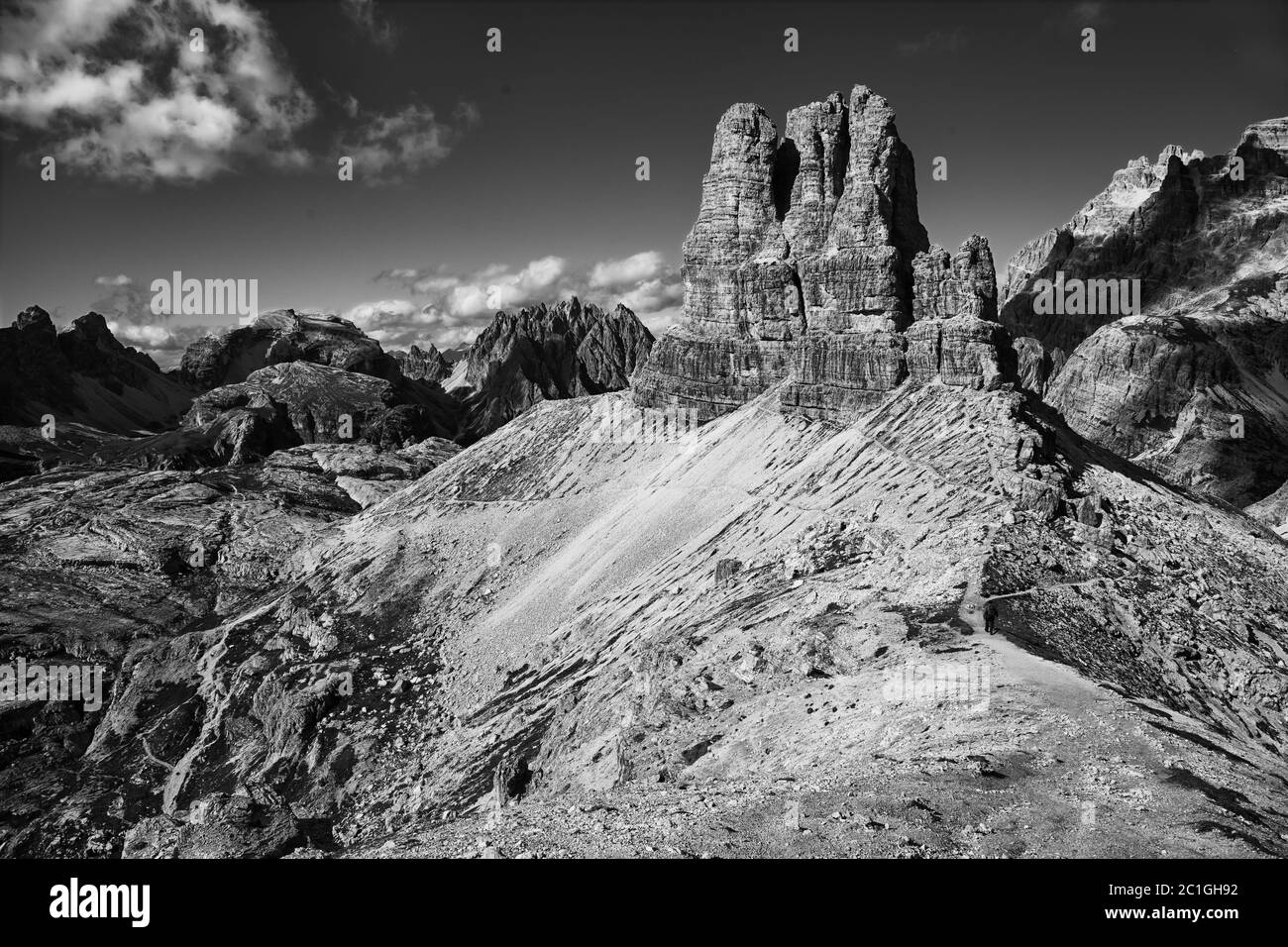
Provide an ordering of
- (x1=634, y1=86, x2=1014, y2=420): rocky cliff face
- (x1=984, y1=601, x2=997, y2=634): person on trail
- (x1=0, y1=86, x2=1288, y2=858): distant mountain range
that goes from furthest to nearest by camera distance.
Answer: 1. (x1=634, y1=86, x2=1014, y2=420): rocky cliff face
2. (x1=984, y1=601, x2=997, y2=634): person on trail
3. (x1=0, y1=86, x2=1288, y2=858): distant mountain range

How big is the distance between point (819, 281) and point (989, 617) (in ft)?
146

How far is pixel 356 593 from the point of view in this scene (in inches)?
2862

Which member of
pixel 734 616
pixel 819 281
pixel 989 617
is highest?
pixel 819 281

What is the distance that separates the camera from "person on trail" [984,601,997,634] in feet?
108

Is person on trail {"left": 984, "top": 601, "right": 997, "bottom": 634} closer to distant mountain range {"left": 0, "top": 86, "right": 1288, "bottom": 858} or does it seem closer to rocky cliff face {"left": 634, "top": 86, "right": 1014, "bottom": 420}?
distant mountain range {"left": 0, "top": 86, "right": 1288, "bottom": 858}

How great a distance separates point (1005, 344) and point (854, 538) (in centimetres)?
2292

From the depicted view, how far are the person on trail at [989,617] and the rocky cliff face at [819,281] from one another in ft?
88.4

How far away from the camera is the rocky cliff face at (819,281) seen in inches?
2424

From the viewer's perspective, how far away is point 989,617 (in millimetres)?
33469

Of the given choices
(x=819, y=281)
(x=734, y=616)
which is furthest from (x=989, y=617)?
(x=819, y=281)

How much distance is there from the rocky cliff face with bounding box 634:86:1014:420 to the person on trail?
26.9 metres

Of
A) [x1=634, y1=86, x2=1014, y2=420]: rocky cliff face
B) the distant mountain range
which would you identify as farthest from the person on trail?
[x1=634, y1=86, x2=1014, y2=420]: rocky cliff face

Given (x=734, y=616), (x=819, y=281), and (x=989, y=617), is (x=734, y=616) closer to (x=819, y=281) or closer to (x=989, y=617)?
(x=989, y=617)

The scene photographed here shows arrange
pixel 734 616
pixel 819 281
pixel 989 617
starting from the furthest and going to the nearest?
pixel 819 281, pixel 734 616, pixel 989 617
